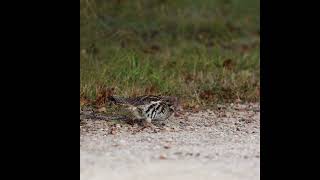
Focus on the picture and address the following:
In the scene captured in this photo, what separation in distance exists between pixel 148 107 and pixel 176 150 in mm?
759

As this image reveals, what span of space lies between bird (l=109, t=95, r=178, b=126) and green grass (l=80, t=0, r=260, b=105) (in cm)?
43

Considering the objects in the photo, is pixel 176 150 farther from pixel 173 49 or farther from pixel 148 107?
pixel 173 49

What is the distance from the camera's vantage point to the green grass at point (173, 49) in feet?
20.7

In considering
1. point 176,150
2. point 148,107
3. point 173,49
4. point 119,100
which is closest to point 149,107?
point 148,107

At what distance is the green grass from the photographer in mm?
6309

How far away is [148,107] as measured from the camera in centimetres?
539

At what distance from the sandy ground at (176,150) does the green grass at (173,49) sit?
2.03 feet

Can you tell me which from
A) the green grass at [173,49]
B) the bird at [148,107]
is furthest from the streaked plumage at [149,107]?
the green grass at [173,49]

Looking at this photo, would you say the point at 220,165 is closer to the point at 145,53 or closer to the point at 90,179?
the point at 90,179

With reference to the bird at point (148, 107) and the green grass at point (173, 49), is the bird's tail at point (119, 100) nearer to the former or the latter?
the bird at point (148, 107)

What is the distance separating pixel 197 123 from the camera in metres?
5.49

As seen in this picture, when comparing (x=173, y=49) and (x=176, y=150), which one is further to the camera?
(x=173, y=49)

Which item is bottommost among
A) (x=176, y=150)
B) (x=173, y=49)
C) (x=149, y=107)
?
(x=176, y=150)
